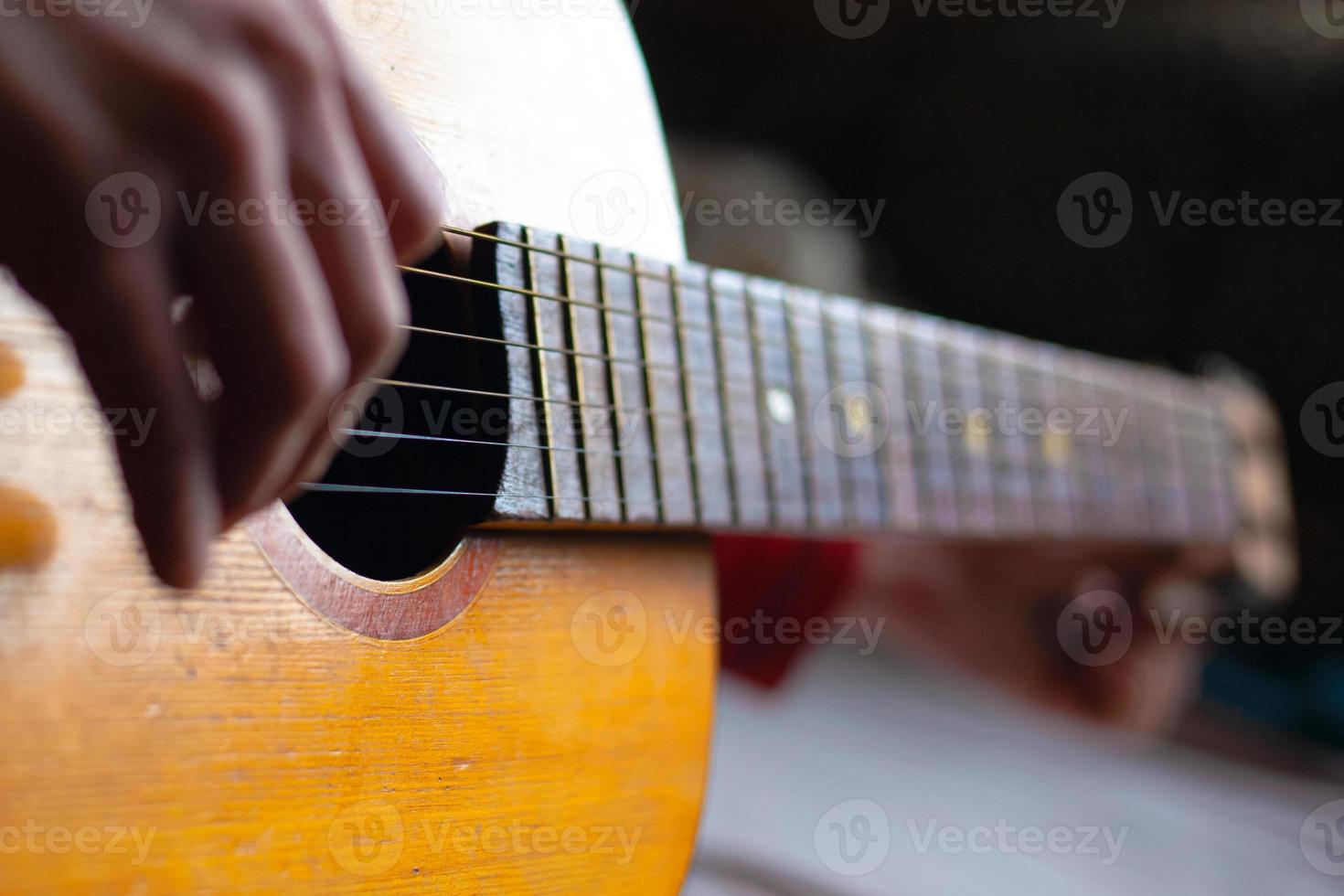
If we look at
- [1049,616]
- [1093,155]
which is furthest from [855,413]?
[1093,155]

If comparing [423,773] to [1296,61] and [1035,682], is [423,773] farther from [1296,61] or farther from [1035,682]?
[1296,61]

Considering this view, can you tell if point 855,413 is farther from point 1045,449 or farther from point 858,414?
point 1045,449

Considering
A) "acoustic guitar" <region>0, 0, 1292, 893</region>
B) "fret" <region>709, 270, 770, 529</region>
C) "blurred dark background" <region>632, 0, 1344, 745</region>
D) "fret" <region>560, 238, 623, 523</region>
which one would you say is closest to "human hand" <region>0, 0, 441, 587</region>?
"acoustic guitar" <region>0, 0, 1292, 893</region>

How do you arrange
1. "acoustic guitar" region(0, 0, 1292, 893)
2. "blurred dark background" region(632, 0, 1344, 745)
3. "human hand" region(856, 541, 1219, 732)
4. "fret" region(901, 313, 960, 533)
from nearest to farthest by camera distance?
"acoustic guitar" region(0, 0, 1292, 893) → "fret" region(901, 313, 960, 533) → "human hand" region(856, 541, 1219, 732) → "blurred dark background" region(632, 0, 1344, 745)

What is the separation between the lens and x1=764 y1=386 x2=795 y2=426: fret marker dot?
620mm

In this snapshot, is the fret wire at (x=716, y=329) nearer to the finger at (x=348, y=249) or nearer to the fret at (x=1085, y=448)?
the fret at (x=1085, y=448)

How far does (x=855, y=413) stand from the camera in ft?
2.27

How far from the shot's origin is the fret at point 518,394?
1.39 ft

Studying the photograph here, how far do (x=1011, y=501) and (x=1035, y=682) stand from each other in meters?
0.48

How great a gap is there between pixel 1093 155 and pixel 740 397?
117 centimetres

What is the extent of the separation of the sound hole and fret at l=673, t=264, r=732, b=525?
5.6 inches

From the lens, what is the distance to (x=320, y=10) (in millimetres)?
239

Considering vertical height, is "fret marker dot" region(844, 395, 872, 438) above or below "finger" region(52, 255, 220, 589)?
below

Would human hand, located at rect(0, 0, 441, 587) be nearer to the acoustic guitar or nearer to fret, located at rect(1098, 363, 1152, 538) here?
the acoustic guitar
